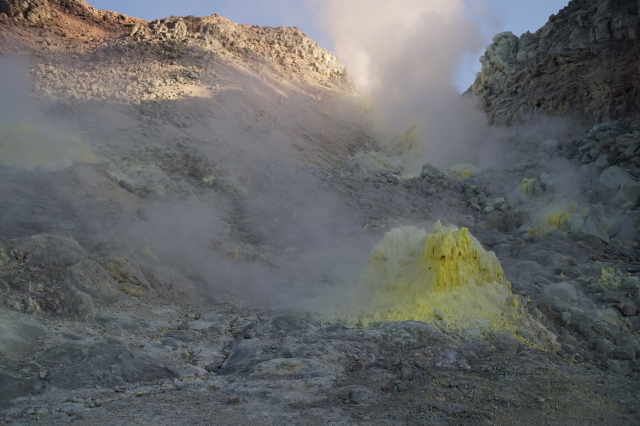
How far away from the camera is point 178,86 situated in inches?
585

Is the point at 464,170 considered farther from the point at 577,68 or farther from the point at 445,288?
the point at 445,288

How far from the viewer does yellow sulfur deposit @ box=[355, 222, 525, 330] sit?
14.9 ft

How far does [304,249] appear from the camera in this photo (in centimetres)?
794

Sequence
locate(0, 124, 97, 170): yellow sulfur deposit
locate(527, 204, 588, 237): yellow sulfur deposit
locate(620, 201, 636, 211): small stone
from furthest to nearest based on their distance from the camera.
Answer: locate(527, 204, 588, 237): yellow sulfur deposit < locate(620, 201, 636, 211): small stone < locate(0, 124, 97, 170): yellow sulfur deposit

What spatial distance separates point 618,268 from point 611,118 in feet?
18.8

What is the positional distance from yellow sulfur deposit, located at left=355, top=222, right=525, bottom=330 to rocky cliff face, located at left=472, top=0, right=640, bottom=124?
7588 millimetres

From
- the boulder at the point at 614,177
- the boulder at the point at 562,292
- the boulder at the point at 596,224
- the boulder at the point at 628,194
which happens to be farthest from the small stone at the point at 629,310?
the boulder at the point at 614,177

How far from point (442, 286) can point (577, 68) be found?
30.3 ft

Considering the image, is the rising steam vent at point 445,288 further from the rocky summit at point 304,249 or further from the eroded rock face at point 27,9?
the eroded rock face at point 27,9

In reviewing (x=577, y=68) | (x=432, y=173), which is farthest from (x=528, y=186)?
(x=577, y=68)

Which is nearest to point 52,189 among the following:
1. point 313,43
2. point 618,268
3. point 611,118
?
point 618,268

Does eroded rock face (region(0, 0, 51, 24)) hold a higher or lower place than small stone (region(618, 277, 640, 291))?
higher

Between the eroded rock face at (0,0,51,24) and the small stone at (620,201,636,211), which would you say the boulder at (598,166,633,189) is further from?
the eroded rock face at (0,0,51,24)

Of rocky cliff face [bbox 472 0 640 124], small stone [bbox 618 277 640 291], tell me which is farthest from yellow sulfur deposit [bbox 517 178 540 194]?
small stone [bbox 618 277 640 291]
